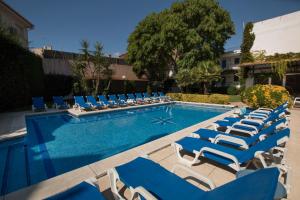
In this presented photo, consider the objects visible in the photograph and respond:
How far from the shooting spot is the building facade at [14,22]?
1484cm

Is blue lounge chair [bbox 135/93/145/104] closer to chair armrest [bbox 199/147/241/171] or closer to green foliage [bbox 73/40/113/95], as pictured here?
green foliage [bbox 73/40/113/95]

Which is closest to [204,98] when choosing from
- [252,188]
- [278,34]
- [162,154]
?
[162,154]

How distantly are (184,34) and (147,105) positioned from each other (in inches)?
389

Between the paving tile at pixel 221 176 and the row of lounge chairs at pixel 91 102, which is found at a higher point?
the row of lounge chairs at pixel 91 102

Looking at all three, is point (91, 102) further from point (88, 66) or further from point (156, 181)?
point (156, 181)

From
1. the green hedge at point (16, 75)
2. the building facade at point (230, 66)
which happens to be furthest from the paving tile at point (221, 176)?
the building facade at point (230, 66)

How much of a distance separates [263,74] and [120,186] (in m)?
24.1

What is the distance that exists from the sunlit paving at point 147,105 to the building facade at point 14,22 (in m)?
0.16

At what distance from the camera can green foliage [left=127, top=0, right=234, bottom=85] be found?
18.7m

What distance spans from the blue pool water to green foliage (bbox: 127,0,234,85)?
1100 centimetres

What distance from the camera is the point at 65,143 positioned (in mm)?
6516

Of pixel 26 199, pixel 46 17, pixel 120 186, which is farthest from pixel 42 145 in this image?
pixel 46 17

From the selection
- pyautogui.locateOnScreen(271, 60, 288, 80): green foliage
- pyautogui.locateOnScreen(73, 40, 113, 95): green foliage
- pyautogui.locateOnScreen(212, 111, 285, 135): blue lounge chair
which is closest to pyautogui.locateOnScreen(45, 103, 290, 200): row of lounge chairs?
pyautogui.locateOnScreen(212, 111, 285, 135): blue lounge chair

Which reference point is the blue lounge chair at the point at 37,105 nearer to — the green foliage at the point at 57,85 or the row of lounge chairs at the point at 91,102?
the row of lounge chairs at the point at 91,102
